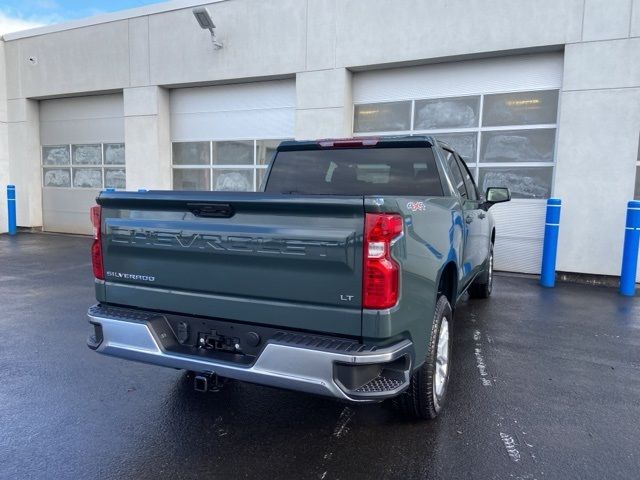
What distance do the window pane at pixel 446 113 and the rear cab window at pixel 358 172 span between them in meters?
5.66

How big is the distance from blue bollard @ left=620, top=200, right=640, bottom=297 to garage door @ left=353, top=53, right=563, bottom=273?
64.0 inches

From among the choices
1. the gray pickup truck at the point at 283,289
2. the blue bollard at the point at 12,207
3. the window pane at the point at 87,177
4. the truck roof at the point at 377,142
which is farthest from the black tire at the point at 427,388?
the blue bollard at the point at 12,207

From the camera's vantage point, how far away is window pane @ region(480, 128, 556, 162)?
8773 millimetres

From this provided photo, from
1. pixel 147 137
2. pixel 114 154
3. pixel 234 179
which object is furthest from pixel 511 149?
pixel 114 154

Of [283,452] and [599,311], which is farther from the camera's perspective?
[599,311]

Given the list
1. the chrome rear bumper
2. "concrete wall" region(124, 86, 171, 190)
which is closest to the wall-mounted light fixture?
"concrete wall" region(124, 86, 171, 190)

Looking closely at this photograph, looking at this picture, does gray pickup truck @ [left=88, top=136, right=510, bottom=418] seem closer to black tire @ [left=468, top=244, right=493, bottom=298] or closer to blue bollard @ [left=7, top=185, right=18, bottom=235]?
black tire @ [left=468, top=244, right=493, bottom=298]

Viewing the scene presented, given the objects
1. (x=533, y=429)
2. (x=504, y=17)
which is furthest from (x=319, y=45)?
(x=533, y=429)

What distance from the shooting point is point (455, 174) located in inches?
187

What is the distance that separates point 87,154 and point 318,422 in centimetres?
1335

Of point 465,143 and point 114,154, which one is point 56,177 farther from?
point 465,143

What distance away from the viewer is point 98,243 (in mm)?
3326

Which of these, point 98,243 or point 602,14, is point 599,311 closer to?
point 602,14

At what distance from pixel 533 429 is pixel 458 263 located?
4.36ft
